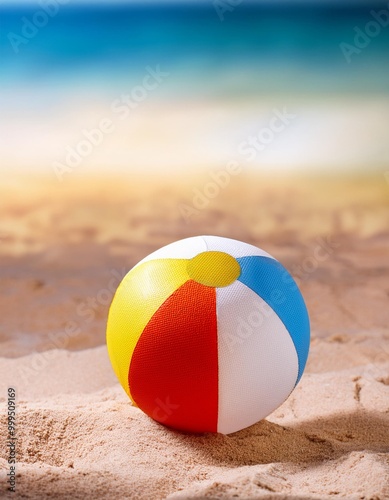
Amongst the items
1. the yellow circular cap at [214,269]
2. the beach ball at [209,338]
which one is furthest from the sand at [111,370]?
the yellow circular cap at [214,269]

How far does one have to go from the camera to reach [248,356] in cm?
260

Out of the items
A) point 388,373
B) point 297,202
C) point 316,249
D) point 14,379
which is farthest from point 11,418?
point 297,202

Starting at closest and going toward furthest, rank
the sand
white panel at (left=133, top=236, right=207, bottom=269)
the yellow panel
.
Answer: the sand, the yellow panel, white panel at (left=133, top=236, right=207, bottom=269)

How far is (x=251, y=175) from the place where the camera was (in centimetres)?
709

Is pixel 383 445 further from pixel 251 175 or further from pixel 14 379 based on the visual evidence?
pixel 251 175

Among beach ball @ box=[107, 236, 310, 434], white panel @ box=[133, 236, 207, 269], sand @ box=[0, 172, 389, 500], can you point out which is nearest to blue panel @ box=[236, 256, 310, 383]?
beach ball @ box=[107, 236, 310, 434]

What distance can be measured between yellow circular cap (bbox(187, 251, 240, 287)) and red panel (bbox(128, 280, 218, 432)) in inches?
1.6

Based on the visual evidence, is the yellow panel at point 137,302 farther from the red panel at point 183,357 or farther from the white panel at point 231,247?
the white panel at point 231,247

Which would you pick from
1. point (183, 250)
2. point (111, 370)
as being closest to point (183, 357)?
point (183, 250)

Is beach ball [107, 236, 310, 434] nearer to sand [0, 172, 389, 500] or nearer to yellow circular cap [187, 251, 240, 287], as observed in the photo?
yellow circular cap [187, 251, 240, 287]

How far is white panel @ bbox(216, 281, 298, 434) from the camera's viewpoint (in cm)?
258

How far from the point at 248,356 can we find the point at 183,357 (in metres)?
0.25

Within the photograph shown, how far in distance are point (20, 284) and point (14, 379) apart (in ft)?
4.61

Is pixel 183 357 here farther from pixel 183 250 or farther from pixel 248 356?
pixel 183 250
